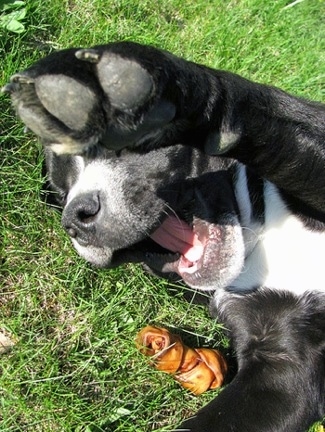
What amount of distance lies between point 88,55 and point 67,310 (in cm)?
189

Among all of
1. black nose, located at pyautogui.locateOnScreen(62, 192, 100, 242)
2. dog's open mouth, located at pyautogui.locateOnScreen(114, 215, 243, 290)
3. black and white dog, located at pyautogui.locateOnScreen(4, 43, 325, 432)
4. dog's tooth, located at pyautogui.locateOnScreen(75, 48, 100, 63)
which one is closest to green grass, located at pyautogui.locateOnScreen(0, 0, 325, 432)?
black and white dog, located at pyautogui.locateOnScreen(4, 43, 325, 432)

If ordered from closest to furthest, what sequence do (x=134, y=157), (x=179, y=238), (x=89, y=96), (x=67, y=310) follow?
(x=89, y=96)
(x=134, y=157)
(x=179, y=238)
(x=67, y=310)

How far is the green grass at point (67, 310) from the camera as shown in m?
3.14

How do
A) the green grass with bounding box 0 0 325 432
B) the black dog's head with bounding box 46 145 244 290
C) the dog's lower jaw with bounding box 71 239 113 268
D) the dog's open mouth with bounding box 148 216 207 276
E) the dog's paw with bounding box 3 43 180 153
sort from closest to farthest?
the dog's paw with bounding box 3 43 180 153 < the black dog's head with bounding box 46 145 244 290 < the dog's lower jaw with bounding box 71 239 113 268 < the dog's open mouth with bounding box 148 216 207 276 < the green grass with bounding box 0 0 325 432

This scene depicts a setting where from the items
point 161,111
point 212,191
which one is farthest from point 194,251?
point 161,111

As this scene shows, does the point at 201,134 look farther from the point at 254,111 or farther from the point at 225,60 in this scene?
the point at 225,60

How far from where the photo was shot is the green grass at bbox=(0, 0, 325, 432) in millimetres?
3139

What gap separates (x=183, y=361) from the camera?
3.18m

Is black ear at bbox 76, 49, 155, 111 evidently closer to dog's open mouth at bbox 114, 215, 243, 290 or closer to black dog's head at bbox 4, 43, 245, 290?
black dog's head at bbox 4, 43, 245, 290

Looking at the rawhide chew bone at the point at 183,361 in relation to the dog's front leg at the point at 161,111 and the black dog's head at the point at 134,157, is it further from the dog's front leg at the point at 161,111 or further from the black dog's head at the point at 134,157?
the dog's front leg at the point at 161,111

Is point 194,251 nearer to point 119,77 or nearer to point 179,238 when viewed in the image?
point 179,238

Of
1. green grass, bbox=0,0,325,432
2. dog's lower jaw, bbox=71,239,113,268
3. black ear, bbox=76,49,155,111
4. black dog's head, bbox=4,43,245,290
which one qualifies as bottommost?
green grass, bbox=0,0,325,432

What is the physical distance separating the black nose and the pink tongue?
13.0 inches

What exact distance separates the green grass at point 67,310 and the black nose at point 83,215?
78 cm
